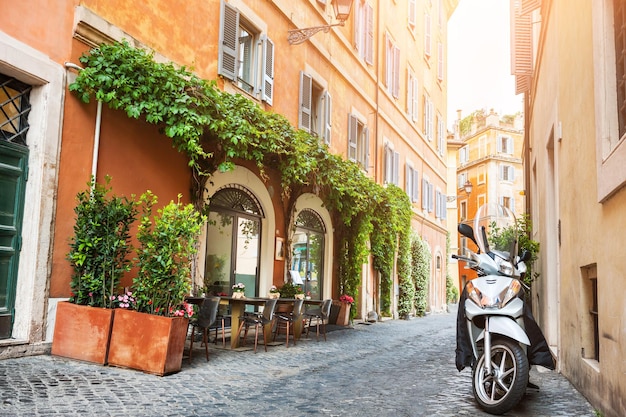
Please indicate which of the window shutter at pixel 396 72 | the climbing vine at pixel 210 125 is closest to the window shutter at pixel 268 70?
the climbing vine at pixel 210 125

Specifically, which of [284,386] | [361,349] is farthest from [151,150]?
[361,349]

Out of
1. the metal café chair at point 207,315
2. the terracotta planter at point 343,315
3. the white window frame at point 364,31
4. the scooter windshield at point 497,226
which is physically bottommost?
the terracotta planter at point 343,315

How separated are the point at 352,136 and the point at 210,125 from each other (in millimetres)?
8013

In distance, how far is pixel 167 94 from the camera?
291 inches

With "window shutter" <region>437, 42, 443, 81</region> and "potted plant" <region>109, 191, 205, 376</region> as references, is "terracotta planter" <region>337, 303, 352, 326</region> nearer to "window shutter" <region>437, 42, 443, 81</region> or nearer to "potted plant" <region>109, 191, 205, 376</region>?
"potted plant" <region>109, 191, 205, 376</region>

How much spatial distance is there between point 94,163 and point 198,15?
338 cm

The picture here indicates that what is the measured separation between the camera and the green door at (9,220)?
6.07 metres

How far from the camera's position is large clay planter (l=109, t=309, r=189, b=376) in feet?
19.3

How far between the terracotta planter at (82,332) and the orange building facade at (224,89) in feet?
0.76

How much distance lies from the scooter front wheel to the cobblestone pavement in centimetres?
15

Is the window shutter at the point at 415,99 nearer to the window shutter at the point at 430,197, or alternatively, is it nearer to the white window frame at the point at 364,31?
the window shutter at the point at 430,197

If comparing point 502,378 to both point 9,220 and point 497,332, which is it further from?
point 9,220

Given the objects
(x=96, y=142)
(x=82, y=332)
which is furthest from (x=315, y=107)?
(x=82, y=332)

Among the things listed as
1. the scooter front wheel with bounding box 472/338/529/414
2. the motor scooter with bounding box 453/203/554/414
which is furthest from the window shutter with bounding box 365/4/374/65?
the scooter front wheel with bounding box 472/338/529/414
